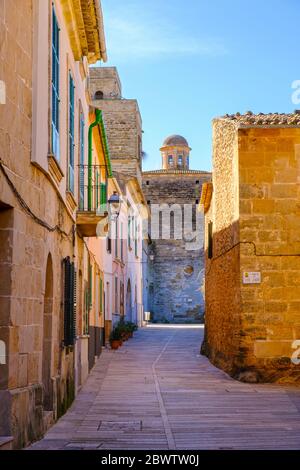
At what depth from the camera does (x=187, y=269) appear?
172 feet

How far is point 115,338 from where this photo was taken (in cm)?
2397

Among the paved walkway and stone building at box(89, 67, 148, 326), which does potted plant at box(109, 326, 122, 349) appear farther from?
the paved walkway

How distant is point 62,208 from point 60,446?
394 cm

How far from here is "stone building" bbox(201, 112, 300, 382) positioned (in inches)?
563

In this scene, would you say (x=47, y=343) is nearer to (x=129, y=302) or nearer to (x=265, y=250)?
(x=265, y=250)

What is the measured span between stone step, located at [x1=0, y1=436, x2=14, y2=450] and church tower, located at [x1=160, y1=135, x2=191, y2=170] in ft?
185

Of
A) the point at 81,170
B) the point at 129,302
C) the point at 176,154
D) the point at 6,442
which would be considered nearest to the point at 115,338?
the point at 81,170

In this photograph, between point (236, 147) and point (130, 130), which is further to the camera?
point (130, 130)

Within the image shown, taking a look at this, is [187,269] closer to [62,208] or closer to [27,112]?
[62,208]

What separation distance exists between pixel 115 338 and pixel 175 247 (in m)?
28.8

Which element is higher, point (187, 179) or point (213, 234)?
point (187, 179)
